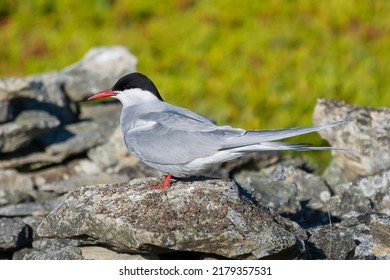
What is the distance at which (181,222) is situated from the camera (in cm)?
613

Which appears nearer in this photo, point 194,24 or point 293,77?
point 293,77

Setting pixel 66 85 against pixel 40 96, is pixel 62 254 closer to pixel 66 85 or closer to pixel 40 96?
pixel 40 96

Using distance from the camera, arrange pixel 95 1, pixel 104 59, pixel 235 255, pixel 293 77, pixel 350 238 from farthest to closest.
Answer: pixel 95 1, pixel 293 77, pixel 104 59, pixel 350 238, pixel 235 255

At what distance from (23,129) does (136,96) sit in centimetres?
283

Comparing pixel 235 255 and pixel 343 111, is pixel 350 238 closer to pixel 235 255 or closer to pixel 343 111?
pixel 235 255

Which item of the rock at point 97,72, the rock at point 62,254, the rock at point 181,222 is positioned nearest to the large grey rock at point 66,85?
the rock at point 97,72

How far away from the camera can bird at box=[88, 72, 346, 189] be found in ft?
20.2

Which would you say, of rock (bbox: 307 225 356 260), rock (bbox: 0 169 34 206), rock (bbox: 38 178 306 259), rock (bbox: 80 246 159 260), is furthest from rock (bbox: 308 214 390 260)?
rock (bbox: 0 169 34 206)

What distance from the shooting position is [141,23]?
15.5 metres

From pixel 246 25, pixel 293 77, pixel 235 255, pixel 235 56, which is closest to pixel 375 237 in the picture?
pixel 235 255

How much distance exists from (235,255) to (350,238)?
1041 mm

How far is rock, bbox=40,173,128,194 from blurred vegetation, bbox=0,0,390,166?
3171mm

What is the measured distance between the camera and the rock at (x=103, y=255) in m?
6.51

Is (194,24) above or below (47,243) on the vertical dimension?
above
